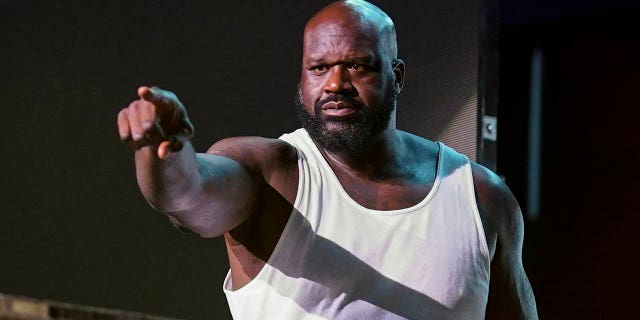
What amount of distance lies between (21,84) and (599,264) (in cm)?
174

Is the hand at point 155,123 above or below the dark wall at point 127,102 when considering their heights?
above

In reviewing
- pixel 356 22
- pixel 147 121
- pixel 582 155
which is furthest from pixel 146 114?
pixel 582 155

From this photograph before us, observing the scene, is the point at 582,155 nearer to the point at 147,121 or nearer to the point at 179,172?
the point at 179,172

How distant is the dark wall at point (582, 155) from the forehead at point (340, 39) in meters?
1.66

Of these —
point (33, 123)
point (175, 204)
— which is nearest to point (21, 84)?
point (33, 123)

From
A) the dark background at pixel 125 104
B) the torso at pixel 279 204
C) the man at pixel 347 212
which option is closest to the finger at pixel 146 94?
the man at pixel 347 212

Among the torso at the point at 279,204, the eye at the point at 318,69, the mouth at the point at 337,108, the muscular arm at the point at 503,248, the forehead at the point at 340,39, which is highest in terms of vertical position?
the forehead at the point at 340,39

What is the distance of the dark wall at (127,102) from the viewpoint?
70.8 inches

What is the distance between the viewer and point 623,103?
2934mm

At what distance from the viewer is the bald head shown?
4.64 ft

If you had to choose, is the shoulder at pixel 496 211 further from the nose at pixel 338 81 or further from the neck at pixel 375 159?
the nose at pixel 338 81

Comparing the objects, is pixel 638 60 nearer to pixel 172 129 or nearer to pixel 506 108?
pixel 506 108

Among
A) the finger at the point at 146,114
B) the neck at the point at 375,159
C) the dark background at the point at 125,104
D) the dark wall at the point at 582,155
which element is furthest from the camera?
→ the dark wall at the point at 582,155

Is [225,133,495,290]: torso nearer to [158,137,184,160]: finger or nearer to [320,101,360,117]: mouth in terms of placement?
[320,101,360,117]: mouth
